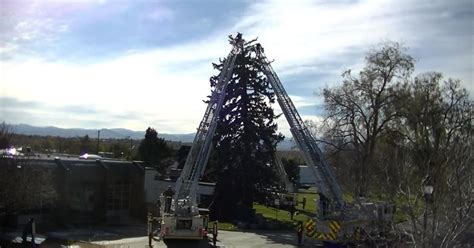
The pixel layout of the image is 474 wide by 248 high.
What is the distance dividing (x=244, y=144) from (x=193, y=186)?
14023 mm

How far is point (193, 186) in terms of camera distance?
80.4 feet

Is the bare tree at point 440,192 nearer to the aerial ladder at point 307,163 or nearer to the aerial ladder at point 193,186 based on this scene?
the aerial ladder at point 307,163

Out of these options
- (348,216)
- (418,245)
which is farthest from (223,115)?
(418,245)

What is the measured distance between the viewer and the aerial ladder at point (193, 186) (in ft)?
73.7

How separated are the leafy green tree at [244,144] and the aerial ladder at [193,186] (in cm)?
934

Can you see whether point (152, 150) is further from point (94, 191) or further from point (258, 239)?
point (258, 239)

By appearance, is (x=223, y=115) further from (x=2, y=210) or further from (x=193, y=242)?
(x=2, y=210)

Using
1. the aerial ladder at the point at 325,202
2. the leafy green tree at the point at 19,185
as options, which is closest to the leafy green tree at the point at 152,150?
the leafy green tree at the point at 19,185

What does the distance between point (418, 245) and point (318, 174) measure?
48.1ft

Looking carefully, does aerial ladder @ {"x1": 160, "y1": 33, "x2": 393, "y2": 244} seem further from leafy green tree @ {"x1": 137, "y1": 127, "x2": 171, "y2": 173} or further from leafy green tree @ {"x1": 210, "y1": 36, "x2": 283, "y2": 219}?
leafy green tree @ {"x1": 137, "y1": 127, "x2": 171, "y2": 173}

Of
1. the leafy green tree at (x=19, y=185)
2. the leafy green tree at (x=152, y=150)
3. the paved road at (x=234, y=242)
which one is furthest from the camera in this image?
the leafy green tree at (x=152, y=150)

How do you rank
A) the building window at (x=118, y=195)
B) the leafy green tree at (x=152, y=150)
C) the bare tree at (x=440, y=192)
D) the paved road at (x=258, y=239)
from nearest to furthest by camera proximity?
the bare tree at (x=440, y=192) → the paved road at (x=258, y=239) → the building window at (x=118, y=195) → the leafy green tree at (x=152, y=150)

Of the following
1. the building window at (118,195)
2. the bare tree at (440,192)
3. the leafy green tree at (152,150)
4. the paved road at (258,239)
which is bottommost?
the paved road at (258,239)

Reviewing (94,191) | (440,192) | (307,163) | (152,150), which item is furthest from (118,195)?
(440,192)
